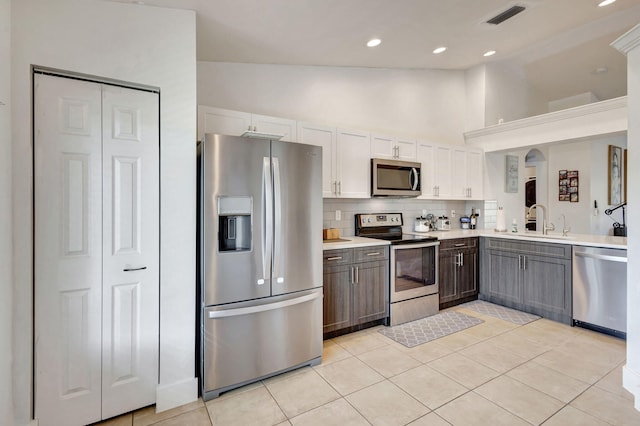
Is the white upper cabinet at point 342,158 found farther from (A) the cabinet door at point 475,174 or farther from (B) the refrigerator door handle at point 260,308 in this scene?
(A) the cabinet door at point 475,174

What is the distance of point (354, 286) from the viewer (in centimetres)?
306

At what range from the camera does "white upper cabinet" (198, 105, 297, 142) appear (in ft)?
8.84

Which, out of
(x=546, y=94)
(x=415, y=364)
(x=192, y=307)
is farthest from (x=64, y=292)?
(x=546, y=94)

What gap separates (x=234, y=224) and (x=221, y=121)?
3.64ft

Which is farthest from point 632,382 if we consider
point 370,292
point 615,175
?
point 615,175

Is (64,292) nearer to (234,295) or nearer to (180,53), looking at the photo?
(234,295)

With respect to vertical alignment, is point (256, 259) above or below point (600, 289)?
above

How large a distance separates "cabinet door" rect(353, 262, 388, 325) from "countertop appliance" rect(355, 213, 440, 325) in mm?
88

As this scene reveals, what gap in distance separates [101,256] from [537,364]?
3355 mm

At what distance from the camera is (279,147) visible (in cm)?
230

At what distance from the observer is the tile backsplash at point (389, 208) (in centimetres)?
370

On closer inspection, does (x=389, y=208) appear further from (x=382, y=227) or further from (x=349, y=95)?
(x=349, y=95)

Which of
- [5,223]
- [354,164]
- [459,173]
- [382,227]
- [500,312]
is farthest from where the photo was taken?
[459,173]

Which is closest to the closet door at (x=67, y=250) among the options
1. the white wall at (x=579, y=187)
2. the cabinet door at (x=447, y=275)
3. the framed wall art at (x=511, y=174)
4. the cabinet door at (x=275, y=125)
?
the cabinet door at (x=275, y=125)
